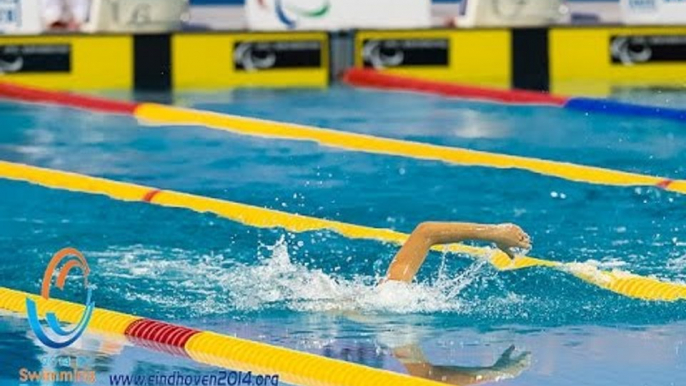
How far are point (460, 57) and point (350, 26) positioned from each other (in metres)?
0.67

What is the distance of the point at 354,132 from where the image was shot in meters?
10.2

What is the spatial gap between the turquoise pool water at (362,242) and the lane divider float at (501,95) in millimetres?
146

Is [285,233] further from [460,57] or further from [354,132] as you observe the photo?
[460,57]

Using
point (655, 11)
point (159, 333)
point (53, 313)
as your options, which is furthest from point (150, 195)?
point (655, 11)

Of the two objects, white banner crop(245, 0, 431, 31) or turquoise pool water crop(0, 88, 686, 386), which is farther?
white banner crop(245, 0, 431, 31)

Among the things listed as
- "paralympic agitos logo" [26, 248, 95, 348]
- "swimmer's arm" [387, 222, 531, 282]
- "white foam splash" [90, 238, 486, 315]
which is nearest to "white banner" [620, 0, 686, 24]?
"white foam splash" [90, 238, 486, 315]

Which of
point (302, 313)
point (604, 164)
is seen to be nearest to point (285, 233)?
point (302, 313)

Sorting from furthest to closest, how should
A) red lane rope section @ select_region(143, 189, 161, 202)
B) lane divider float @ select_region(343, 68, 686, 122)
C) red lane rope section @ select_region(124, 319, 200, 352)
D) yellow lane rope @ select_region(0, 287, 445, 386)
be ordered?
lane divider float @ select_region(343, 68, 686, 122)
red lane rope section @ select_region(143, 189, 161, 202)
red lane rope section @ select_region(124, 319, 200, 352)
yellow lane rope @ select_region(0, 287, 445, 386)

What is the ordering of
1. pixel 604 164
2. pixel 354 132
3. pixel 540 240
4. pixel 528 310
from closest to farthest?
pixel 528 310 → pixel 540 240 → pixel 604 164 → pixel 354 132

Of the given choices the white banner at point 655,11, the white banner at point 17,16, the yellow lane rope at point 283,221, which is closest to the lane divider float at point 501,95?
the white banner at point 655,11

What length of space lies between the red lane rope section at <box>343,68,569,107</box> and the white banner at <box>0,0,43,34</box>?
1.85 meters

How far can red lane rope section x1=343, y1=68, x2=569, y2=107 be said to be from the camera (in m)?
11.1

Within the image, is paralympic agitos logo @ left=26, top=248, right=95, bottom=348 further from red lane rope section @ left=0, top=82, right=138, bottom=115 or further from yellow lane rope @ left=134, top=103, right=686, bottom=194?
red lane rope section @ left=0, top=82, right=138, bottom=115

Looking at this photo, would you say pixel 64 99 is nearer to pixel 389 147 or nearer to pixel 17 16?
pixel 17 16
